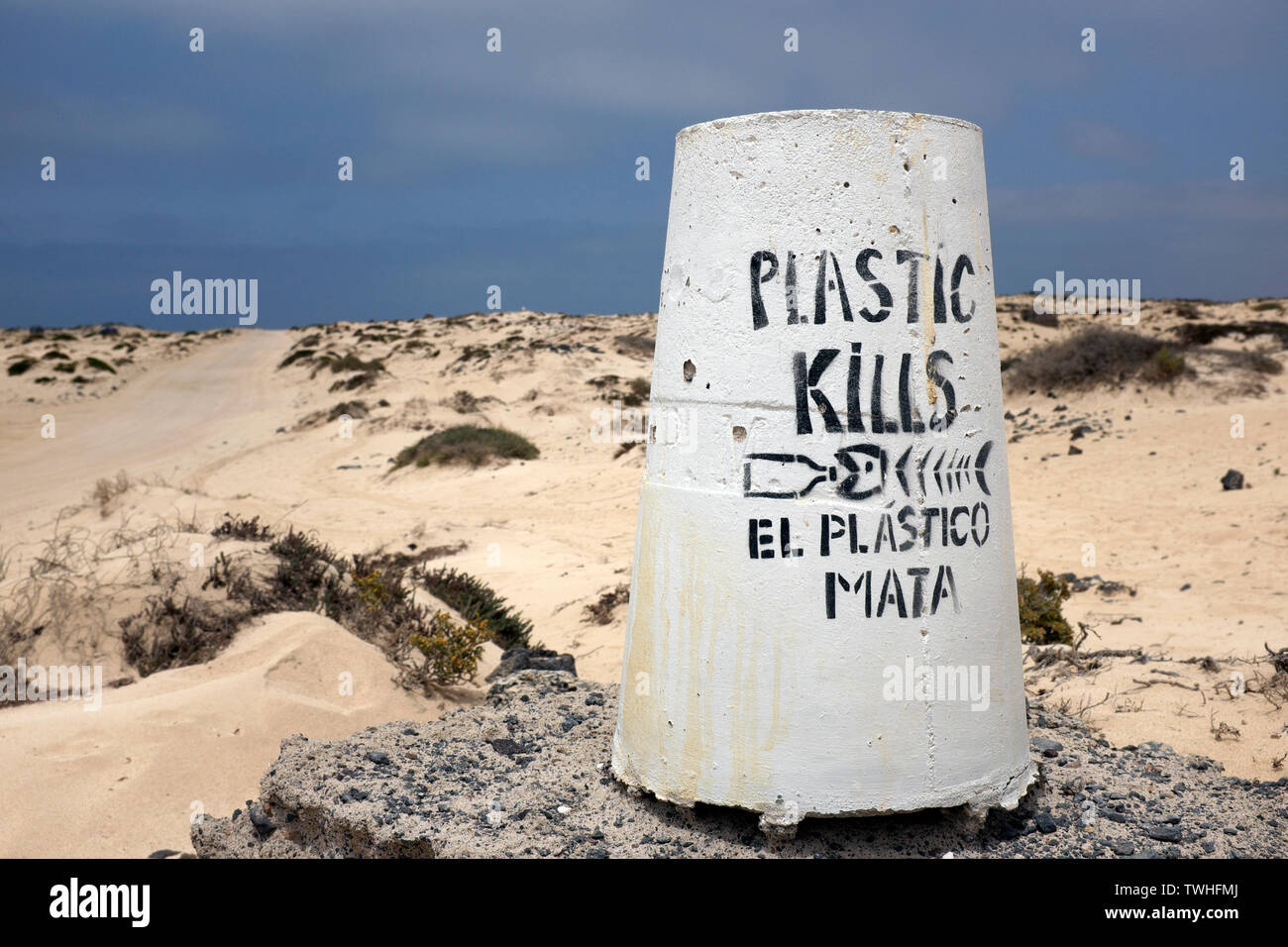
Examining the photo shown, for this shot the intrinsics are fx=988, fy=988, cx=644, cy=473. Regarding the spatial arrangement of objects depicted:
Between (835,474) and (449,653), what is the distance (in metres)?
3.79

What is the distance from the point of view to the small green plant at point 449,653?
6.40 meters

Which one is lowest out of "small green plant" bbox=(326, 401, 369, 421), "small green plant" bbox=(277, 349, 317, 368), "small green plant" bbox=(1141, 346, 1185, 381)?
"small green plant" bbox=(326, 401, 369, 421)

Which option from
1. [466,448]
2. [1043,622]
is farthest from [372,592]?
[466,448]

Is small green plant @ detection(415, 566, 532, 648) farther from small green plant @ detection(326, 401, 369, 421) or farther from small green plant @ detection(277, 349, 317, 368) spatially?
small green plant @ detection(277, 349, 317, 368)

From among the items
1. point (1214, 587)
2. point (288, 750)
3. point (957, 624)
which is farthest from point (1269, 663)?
point (288, 750)

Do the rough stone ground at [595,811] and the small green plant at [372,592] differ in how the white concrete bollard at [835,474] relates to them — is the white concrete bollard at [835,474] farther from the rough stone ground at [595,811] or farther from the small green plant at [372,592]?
the small green plant at [372,592]

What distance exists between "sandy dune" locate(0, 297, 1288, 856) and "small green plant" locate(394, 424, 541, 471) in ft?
1.49

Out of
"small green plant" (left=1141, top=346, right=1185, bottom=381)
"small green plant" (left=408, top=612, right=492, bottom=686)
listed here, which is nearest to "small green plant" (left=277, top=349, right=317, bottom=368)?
"small green plant" (left=1141, top=346, right=1185, bottom=381)

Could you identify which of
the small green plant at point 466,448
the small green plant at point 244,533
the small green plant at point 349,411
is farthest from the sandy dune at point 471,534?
the small green plant at point 466,448

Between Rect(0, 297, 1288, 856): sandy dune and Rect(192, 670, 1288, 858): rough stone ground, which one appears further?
Rect(0, 297, 1288, 856): sandy dune

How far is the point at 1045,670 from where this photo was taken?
6.61 m

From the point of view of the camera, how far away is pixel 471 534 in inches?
495

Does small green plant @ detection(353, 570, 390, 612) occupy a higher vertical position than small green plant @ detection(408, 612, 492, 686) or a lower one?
higher

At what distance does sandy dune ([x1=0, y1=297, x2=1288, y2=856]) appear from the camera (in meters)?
5.36
